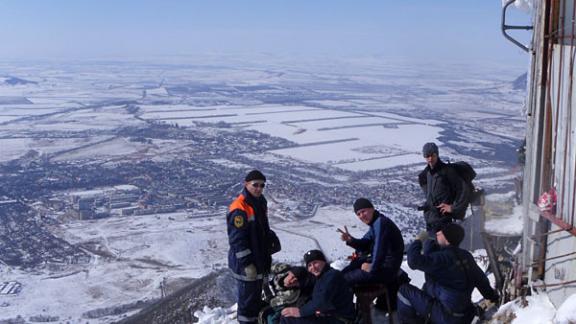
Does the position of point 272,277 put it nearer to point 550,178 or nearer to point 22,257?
point 550,178

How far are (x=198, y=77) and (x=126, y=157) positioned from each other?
86028 mm

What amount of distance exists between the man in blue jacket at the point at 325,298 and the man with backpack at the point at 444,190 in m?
1.36

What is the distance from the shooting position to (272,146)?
47594 millimetres

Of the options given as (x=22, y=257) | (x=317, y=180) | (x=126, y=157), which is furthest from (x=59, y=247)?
(x=126, y=157)

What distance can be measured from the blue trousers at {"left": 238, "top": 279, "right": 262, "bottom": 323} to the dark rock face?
488 cm

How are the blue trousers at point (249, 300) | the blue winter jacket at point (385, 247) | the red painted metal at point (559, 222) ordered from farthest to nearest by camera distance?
the blue trousers at point (249, 300) → the blue winter jacket at point (385, 247) → the red painted metal at point (559, 222)

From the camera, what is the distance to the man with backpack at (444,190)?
17.0 ft

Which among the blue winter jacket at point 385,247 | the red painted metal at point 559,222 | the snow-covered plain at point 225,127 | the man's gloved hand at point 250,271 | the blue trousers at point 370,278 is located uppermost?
the red painted metal at point 559,222

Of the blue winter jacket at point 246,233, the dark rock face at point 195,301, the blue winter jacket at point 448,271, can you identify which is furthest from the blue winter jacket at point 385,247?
the dark rock face at point 195,301

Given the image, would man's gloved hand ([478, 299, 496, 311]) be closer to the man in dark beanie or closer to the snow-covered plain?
the man in dark beanie

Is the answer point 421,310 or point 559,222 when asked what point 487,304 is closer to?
point 421,310

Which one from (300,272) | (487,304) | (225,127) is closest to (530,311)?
(487,304)

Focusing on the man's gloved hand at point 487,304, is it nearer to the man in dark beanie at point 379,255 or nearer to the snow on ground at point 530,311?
the snow on ground at point 530,311

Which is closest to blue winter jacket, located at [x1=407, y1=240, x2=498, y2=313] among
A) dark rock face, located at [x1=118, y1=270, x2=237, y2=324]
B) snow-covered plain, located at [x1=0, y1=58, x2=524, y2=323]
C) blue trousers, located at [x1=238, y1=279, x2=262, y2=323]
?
blue trousers, located at [x1=238, y1=279, x2=262, y2=323]
